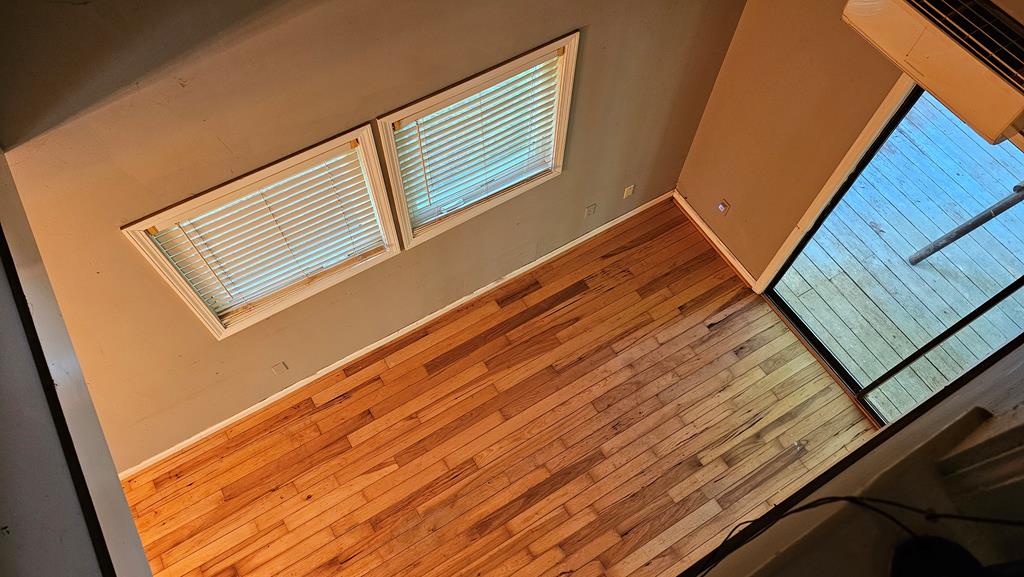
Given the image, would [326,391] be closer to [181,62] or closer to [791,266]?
[181,62]

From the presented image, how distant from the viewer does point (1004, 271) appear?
4.51m

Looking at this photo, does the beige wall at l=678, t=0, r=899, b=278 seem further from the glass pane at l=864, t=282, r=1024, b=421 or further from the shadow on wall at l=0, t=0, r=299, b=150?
the shadow on wall at l=0, t=0, r=299, b=150

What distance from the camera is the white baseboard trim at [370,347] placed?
4.18 metres

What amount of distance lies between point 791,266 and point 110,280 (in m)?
3.92

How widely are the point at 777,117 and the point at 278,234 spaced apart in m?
2.71

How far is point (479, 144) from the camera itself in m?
3.63

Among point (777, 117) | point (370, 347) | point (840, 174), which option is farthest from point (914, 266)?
point (370, 347)

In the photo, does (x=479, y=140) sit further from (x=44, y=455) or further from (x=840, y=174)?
(x=44, y=455)

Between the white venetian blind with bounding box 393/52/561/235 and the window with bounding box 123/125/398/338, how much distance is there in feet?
0.68

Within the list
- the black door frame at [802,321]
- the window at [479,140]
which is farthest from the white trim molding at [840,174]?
the window at [479,140]

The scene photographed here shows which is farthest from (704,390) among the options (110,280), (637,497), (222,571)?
(110,280)

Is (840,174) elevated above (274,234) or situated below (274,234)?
below

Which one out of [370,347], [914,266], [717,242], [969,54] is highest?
[370,347]

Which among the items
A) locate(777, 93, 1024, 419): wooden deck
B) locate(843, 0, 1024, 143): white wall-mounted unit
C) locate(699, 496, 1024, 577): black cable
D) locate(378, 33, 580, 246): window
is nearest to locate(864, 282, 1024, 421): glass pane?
locate(777, 93, 1024, 419): wooden deck
